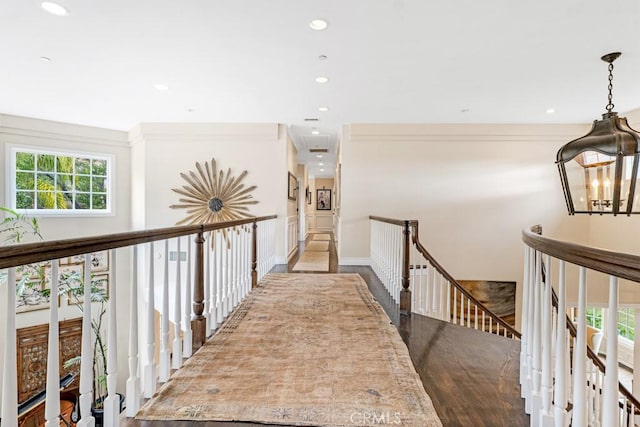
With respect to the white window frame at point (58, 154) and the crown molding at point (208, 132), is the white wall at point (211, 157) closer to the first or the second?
the crown molding at point (208, 132)

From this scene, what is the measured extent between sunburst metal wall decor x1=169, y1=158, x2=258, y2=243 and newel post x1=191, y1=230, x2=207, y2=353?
137 inches

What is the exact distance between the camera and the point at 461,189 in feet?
19.0

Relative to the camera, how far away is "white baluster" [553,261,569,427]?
1255 mm

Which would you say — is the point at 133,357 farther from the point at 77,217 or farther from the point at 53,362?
the point at 77,217

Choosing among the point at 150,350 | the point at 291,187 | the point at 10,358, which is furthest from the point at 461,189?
the point at 10,358

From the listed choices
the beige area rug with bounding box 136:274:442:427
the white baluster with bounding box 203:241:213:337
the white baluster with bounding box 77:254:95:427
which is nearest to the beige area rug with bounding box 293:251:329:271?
the beige area rug with bounding box 136:274:442:427

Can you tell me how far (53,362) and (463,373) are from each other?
7.25ft

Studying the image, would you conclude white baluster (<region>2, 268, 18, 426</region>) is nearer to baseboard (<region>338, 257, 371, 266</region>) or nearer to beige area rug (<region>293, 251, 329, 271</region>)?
beige area rug (<region>293, 251, 329, 271</region>)

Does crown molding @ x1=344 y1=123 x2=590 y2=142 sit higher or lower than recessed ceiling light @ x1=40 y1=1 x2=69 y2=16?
lower

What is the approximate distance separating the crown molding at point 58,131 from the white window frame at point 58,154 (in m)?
0.20

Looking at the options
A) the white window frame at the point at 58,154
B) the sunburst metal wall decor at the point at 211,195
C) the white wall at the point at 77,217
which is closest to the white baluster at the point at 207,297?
the sunburst metal wall decor at the point at 211,195

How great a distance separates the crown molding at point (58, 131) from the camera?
5191 mm

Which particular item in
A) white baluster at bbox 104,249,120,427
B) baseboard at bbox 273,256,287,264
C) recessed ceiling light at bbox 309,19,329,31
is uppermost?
recessed ceiling light at bbox 309,19,329,31

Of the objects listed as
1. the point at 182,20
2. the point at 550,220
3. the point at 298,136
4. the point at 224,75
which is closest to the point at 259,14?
the point at 182,20
